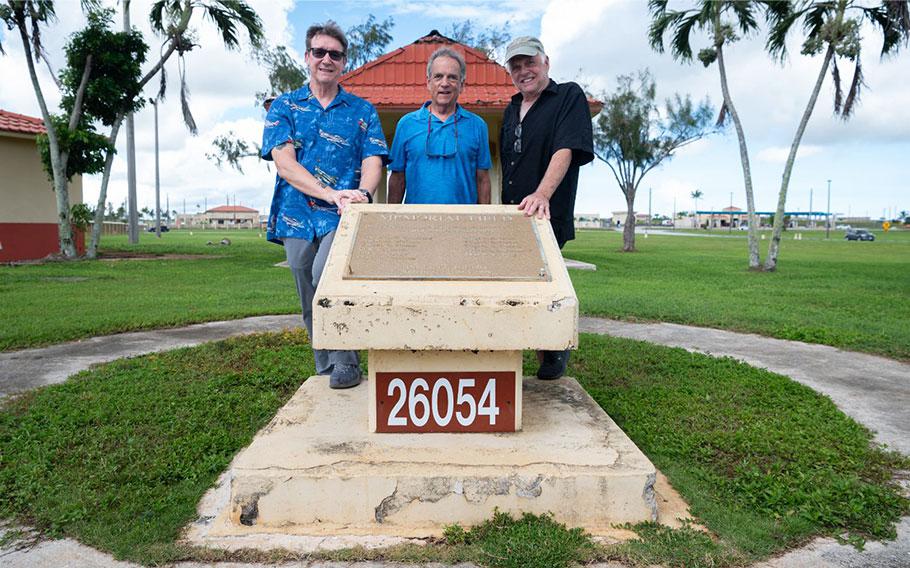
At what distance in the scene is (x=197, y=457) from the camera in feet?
10.2

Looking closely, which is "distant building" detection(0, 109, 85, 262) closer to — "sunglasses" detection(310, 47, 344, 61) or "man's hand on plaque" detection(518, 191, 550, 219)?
"sunglasses" detection(310, 47, 344, 61)

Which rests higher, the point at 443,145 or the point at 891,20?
the point at 891,20

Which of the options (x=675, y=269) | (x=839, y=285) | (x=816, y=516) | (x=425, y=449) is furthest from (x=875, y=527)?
(x=675, y=269)

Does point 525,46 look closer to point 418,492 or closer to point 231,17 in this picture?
point 418,492

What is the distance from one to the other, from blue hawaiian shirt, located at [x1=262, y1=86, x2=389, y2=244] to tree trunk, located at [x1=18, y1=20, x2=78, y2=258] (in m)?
13.6

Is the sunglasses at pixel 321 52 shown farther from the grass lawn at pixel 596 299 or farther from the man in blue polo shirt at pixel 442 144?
the grass lawn at pixel 596 299

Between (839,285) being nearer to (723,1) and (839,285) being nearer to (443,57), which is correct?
(723,1)

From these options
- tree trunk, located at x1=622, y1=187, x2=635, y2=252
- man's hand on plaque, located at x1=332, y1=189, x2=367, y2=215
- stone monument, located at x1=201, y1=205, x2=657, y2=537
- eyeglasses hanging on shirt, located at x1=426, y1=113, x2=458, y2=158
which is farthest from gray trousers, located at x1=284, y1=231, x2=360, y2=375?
tree trunk, located at x1=622, y1=187, x2=635, y2=252

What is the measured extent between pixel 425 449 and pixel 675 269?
45.7 feet

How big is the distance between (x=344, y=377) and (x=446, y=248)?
1057mm

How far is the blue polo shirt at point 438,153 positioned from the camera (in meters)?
3.53

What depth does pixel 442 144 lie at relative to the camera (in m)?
3.53

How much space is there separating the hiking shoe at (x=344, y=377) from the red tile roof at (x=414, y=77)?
28.2ft

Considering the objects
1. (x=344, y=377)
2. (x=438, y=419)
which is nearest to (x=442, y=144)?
(x=344, y=377)
